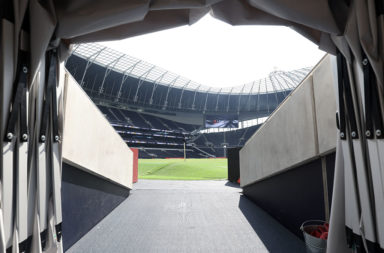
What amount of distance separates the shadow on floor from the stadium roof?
88.8 ft

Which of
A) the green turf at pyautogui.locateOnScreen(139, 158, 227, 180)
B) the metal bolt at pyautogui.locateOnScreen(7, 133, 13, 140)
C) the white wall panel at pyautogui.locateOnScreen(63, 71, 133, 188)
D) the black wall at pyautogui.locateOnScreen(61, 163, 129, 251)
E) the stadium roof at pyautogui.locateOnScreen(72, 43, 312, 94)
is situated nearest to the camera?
the metal bolt at pyautogui.locateOnScreen(7, 133, 13, 140)

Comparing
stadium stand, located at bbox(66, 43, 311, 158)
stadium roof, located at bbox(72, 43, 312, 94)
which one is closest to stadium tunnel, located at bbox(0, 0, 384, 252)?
stadium roof, located at bbox(72, 43, 312, 94)

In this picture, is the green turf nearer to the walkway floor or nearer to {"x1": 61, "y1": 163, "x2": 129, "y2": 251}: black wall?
the walkway floor

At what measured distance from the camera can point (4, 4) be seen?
A: 122 cm

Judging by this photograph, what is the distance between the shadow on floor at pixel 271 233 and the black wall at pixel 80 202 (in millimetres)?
2323

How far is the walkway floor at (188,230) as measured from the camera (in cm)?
243

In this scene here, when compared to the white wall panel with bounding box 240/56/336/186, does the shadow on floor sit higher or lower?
lower

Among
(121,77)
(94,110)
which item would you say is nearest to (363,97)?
(94,110)

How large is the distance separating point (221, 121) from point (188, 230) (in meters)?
42.8

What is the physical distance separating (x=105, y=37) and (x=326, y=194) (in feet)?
8.53

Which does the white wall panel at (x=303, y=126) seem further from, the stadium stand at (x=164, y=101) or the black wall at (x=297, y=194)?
the stadium stand at (x=164, y=101)

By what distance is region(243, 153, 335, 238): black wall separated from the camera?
7.31 feet

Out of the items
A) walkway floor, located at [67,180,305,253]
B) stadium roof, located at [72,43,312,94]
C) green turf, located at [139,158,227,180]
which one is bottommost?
green turf, located at [139,158,227,180]

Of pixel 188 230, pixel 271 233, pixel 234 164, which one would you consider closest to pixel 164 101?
pixel 234 164
